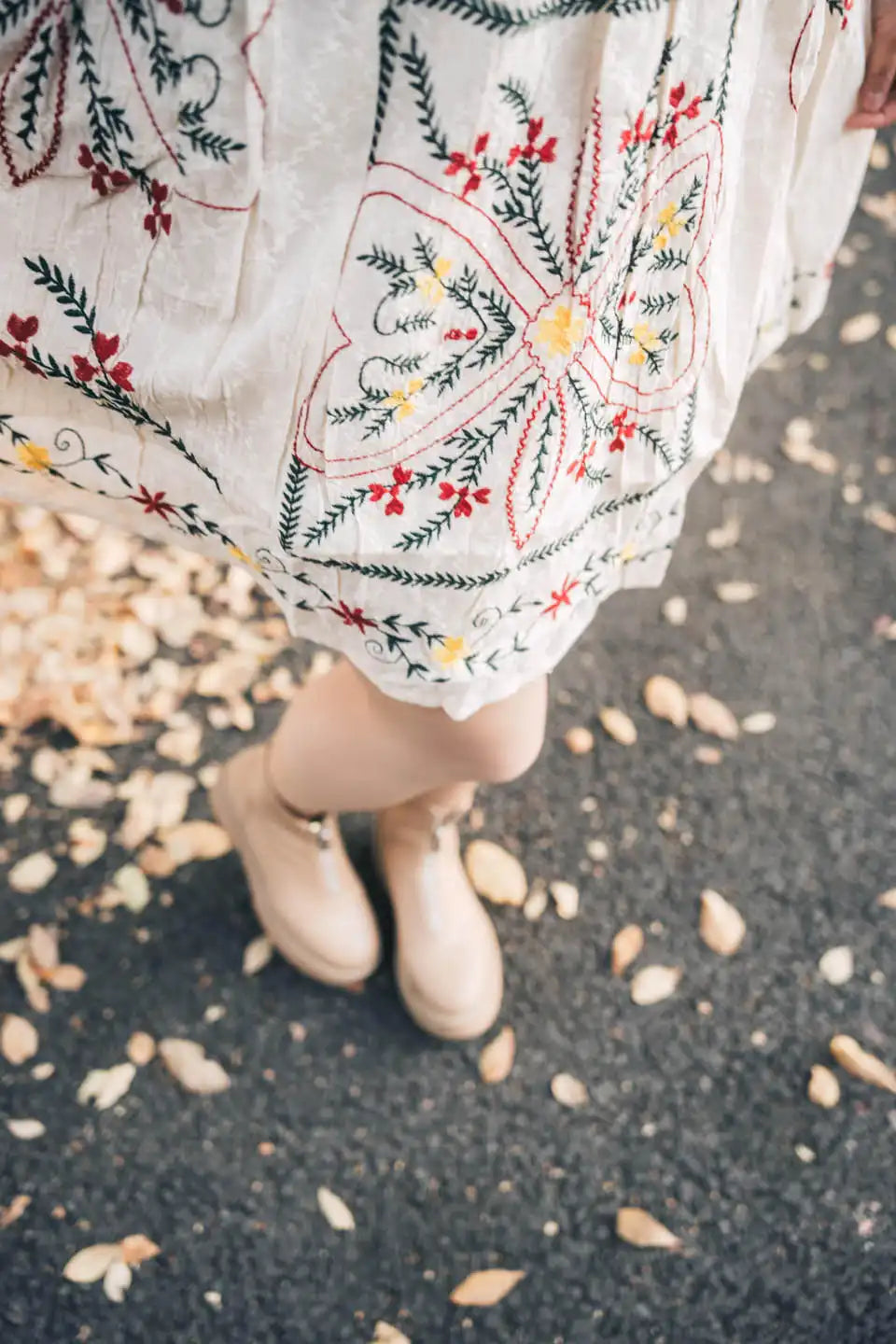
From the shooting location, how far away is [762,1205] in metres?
1.20

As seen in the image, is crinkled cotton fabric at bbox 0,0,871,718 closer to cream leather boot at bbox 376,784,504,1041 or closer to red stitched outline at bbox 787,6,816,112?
red stitched outline at bbox 787,6,816,112

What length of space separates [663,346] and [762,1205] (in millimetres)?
968

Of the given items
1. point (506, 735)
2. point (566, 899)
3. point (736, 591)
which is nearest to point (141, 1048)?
point (566, 899)

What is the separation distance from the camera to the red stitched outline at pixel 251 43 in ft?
1.65

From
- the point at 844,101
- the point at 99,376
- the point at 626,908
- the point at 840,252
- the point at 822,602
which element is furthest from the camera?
the point at 840,252

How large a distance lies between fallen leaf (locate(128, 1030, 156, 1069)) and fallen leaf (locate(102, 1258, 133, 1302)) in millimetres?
197

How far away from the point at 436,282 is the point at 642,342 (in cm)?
17

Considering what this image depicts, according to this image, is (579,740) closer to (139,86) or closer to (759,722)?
(759,722)

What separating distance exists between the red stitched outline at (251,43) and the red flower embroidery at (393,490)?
0.21m

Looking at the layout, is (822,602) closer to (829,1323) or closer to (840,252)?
(840,252)

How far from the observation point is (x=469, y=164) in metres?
0.55

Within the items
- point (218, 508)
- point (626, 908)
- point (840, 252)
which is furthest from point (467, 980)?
point (840, 252)

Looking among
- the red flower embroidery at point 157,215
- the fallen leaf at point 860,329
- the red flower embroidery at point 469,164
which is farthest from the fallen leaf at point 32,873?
the fallen leaf at point 860,329

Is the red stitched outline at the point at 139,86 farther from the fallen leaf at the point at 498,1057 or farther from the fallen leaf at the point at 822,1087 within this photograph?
the fallen leaf at the point at 822,1087
